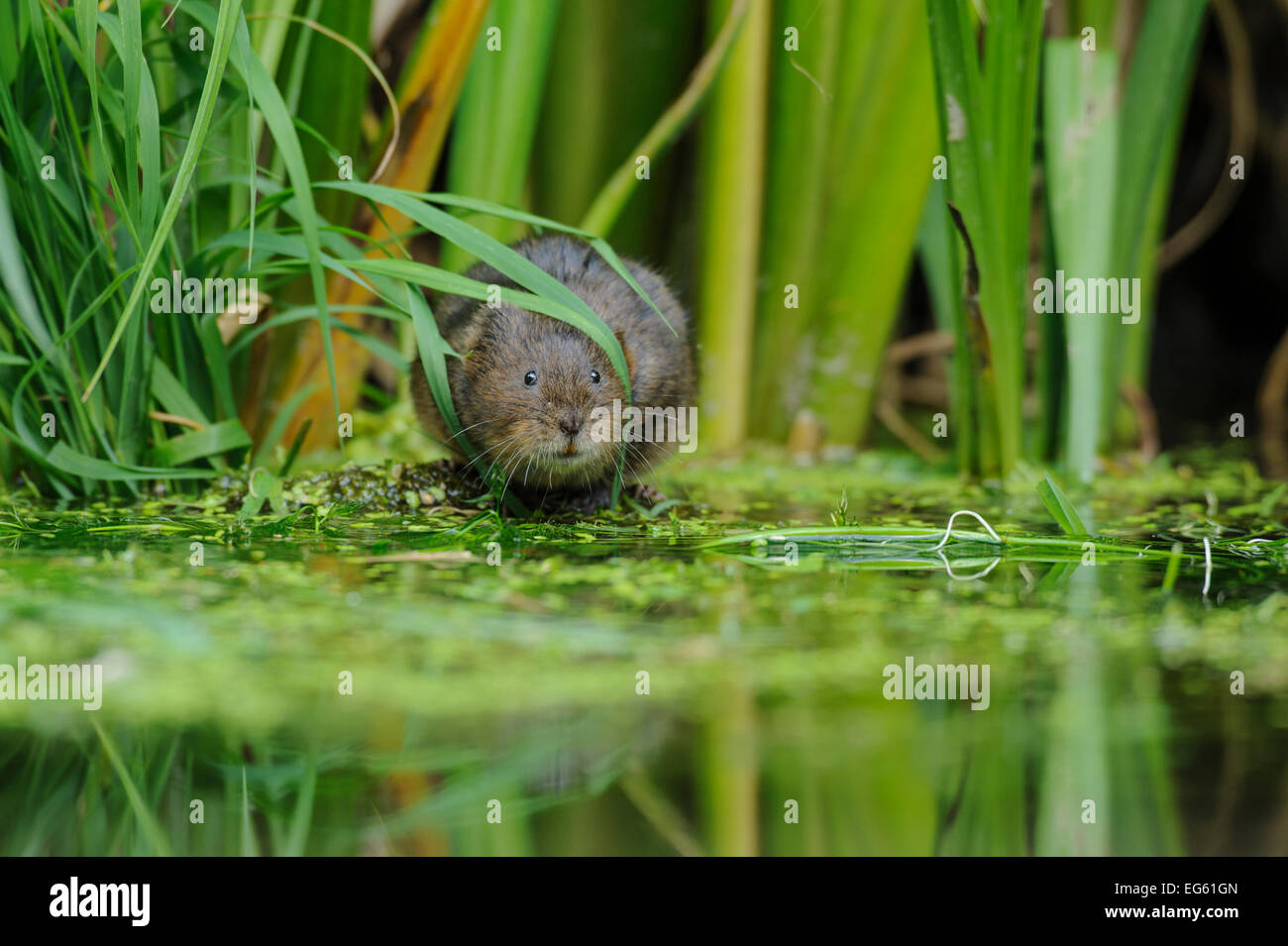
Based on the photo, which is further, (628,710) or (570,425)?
(570,425)

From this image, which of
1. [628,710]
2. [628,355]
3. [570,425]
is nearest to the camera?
[628,710]

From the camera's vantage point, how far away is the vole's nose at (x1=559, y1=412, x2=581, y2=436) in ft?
8.70

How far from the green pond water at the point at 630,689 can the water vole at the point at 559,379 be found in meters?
0.23

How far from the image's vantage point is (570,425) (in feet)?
8.70

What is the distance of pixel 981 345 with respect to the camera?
10.4 ft

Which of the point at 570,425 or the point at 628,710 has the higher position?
the point at 570,425

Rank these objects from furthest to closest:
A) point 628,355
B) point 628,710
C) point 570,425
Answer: point 628,355 < point 570,425 < point 628,710

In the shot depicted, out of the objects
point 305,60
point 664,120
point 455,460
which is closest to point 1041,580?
point 455,460

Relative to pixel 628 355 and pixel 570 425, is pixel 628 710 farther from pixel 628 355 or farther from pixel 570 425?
pixel 628 355

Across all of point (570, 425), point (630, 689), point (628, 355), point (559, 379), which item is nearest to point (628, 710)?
point (630, 689)

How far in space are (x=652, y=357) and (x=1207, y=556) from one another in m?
1.32

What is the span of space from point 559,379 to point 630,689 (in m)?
1.24

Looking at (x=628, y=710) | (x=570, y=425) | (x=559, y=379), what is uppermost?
(x=559, y=379)

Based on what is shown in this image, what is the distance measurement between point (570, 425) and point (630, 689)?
1113mm
